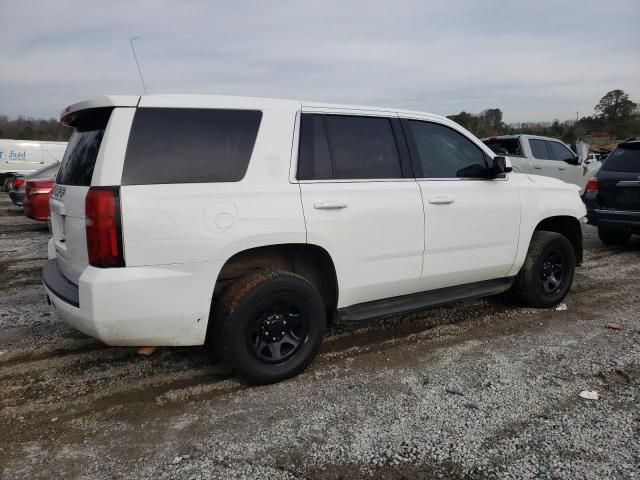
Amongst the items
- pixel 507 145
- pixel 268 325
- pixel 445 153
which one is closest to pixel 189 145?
pixel 268 325

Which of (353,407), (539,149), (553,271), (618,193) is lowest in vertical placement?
(353,407)

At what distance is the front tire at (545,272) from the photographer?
4707mm

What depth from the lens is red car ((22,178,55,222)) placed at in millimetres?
9227

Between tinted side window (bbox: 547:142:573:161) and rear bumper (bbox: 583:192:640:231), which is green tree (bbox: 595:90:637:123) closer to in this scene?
tinted side window (bbox: 547:142:573:161)

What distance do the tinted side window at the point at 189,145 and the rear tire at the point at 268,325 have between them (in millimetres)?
740

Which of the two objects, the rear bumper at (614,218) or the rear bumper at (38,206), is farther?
the rear bumper at (38,206)

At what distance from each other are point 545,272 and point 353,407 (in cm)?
284

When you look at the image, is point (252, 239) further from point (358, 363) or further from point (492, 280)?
point (492, 280)

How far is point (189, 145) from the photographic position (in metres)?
3.04

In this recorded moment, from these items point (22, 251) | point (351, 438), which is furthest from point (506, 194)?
point (22, 251)

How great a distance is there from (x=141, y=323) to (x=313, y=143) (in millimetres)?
1680

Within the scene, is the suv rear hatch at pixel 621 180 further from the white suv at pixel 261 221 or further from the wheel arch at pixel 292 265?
the wheel arch at pixel 292 265

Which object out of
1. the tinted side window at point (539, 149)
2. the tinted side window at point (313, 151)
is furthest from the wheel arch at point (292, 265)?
the tinted side window at point (539, 149)

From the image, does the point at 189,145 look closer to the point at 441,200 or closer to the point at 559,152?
the point at 441,200
